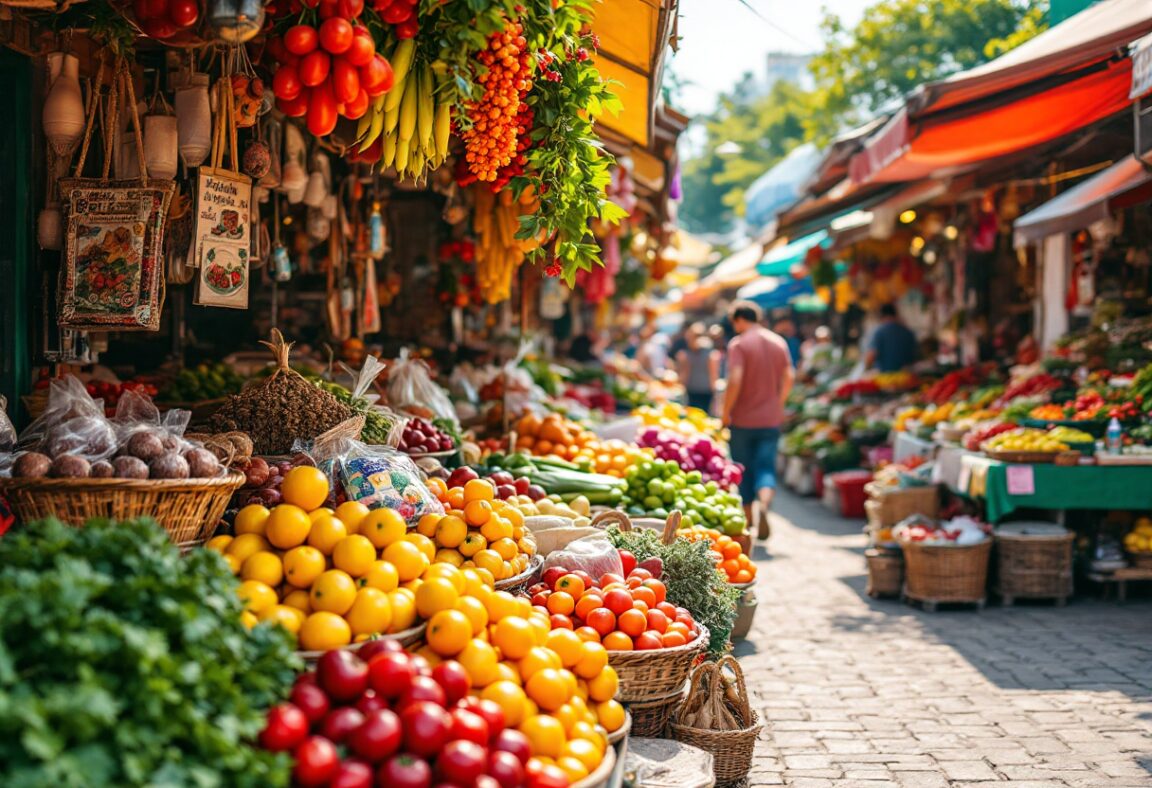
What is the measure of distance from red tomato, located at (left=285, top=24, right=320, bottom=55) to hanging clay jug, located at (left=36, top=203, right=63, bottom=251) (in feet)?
5.47

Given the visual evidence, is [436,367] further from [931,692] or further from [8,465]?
[8,465]

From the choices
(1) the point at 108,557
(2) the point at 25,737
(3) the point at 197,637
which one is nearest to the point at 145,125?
(1) the point at 108,557

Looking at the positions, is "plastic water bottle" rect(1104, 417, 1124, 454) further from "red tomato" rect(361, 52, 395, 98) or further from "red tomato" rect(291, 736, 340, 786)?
"red tomato" rect(291, 736, 340, 786)

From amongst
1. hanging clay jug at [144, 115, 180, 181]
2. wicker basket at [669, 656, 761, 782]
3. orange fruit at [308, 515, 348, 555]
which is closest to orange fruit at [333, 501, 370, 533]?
orange fruit at [308, 515, 348, 555]

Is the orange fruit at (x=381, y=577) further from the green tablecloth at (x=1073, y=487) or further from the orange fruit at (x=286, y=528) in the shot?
the green tablecloth at (x=1073, y=487)

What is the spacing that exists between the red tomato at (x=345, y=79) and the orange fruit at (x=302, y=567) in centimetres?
138

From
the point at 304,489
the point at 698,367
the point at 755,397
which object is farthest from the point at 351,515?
the point at 698,367

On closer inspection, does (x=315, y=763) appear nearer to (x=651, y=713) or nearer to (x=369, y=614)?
(x=369, y=614)

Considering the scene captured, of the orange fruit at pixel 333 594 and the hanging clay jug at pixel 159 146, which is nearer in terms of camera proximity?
the orange fruit at pixel 333 594

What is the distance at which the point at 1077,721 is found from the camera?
4.95 metres

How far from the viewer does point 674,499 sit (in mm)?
6406

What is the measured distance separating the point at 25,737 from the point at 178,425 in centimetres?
194

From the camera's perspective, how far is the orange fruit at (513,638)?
3.05 m

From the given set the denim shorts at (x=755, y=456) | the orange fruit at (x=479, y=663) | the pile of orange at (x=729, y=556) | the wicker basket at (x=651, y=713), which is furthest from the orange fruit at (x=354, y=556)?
the denim shorts at (x=755, y=456)
